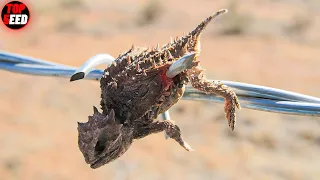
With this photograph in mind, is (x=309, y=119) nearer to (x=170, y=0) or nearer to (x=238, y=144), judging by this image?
(x=238, y=144)

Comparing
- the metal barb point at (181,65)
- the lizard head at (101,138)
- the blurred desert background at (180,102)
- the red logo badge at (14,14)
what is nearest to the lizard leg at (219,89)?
the metal barb point at (181,65)

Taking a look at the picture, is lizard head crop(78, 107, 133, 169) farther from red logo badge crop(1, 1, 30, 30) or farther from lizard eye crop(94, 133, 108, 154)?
red logo badge crop(1, 1, 30, 30)

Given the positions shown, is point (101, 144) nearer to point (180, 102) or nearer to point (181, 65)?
point (181, 65)

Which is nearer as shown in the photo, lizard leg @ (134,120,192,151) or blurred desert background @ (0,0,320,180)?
lizard leg @ (134,120,192,151)

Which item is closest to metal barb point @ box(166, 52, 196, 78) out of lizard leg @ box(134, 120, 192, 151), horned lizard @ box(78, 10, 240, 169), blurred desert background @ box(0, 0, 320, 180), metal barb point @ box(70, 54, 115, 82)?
horned lizard @ box(78, 10, 240, 169)

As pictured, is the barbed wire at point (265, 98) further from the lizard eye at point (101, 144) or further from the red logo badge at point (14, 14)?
the red logo badge at point (14, 14)

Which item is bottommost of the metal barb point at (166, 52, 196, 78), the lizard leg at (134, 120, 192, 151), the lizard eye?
the lizard eye

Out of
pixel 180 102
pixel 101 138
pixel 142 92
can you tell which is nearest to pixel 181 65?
pixel 142 92
